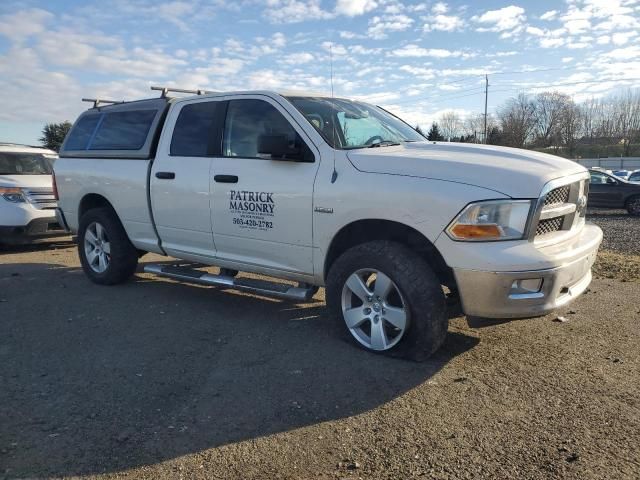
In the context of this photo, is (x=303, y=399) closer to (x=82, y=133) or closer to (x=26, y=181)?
(x=82, y=133)

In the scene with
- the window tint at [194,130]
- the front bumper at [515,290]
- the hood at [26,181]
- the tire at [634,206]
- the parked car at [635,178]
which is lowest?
the tire at [634,206]

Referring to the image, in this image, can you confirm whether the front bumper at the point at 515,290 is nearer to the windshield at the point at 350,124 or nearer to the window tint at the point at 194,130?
the windshield at the point at 350,124

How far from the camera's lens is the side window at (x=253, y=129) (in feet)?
14.6

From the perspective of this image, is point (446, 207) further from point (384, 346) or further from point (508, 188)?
point (384, 346)

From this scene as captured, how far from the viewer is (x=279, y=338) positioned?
15.0 ft

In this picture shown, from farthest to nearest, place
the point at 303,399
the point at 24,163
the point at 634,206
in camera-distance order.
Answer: the point at 634,206 → the point at 24,163 → the point at 303,399

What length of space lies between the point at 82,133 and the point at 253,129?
320cm

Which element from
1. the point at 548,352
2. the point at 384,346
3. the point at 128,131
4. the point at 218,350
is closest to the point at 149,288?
the point at 128,131

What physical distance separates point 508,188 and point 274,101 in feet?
7.42

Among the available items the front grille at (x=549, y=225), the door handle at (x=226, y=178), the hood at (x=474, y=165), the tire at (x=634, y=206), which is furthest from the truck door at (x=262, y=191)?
the tire at (x=634, y=206)

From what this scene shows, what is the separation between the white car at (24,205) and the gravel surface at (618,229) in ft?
31.8

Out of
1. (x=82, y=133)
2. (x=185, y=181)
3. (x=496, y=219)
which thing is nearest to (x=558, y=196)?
(x=496, y=219)

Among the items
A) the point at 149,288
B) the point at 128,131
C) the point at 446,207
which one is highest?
the point at 128,131

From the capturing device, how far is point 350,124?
15.6ft
